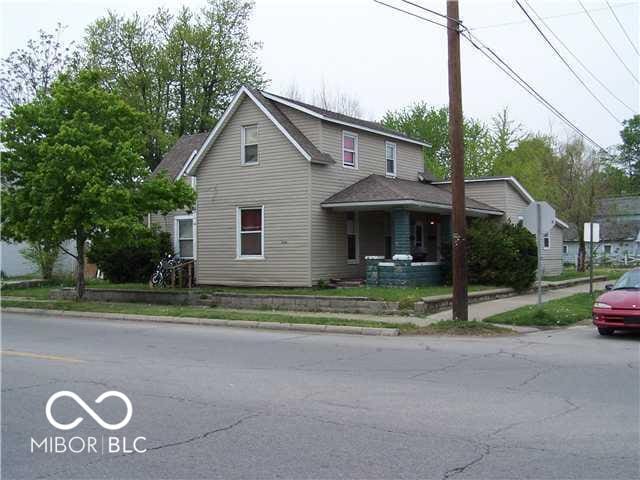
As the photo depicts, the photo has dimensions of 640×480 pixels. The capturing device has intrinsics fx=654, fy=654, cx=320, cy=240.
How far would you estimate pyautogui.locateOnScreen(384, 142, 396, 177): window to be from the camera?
2675 cm

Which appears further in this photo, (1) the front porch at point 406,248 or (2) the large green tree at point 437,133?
(2) the large green tree at point 437,133

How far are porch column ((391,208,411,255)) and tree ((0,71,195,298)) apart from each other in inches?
282

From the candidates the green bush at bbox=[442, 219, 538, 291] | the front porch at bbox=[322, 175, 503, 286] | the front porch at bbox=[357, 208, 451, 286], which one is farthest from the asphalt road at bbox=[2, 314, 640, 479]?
the green bush at bbox=[442, 219, 538, 291]

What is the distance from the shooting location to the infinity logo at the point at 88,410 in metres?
6.85

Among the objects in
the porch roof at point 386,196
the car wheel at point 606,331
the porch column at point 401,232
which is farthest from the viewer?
the porch column at point 401,232

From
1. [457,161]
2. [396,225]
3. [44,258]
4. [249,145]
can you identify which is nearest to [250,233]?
[249,145]

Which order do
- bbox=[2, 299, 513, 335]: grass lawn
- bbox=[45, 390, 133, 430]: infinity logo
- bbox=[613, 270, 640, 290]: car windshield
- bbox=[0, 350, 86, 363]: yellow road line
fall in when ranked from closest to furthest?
bbox=[45, 390, 133, 430]: infinity logo, bbox=[0, 350, 86, 363]: yellow road line, bbox=[613, 270, 640, 290]: car windshield, bbox=[2, 299, 513, 335]: grass lawn

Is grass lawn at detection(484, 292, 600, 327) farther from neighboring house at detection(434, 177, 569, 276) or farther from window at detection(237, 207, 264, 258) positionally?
window at detection(237, 207, 264, 258)

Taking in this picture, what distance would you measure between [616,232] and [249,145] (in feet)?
116

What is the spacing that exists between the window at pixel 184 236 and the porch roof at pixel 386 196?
7930 millimetres

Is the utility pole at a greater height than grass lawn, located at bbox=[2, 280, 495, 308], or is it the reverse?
the utility pole

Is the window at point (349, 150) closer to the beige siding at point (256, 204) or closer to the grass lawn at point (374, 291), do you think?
the beige siding at point (256, 204)

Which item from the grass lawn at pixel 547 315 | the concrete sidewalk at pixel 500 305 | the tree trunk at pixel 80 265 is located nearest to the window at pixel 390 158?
the concrete sidewalk at pixel 500 305

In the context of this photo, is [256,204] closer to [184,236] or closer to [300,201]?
[300,201]
